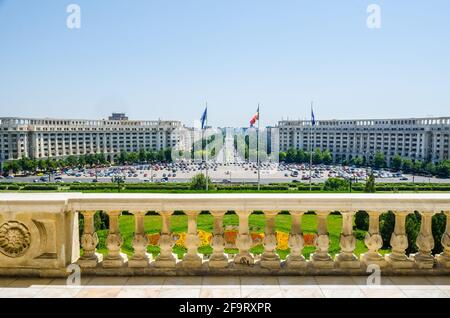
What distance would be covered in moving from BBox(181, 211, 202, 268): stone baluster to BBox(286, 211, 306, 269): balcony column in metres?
1.52

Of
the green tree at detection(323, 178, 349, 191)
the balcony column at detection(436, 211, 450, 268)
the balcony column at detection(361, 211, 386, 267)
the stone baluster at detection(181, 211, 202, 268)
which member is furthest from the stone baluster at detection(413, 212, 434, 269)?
the green tree at detection(323, 178, 349, 191)

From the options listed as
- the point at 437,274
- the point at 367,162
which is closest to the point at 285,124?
the point at 367,162

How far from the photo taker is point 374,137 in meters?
152

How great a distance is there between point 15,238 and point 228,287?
3.56 metres

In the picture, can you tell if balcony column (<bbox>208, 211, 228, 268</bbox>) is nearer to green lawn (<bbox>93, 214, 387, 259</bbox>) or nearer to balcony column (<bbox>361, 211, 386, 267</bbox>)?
balcony column (<bbox>361, 211, 386, 267</bbox>)

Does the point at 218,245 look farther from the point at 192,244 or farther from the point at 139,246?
the point at 139,246

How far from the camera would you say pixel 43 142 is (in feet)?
479

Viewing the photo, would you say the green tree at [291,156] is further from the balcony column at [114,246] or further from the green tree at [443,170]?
the balcony column at [114,246]

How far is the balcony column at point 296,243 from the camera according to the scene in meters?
6.46

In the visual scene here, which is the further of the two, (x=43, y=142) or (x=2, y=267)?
(x=43, y=142)

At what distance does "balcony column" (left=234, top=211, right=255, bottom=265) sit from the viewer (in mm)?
6503

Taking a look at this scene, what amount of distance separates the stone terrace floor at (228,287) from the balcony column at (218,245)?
0.24 m
